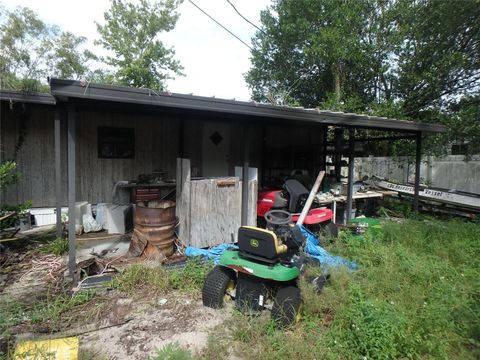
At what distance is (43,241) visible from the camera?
505 cm

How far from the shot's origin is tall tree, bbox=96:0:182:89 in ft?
66.2

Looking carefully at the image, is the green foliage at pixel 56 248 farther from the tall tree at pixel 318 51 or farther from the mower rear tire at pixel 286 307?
the tall tree at pixel 318 51

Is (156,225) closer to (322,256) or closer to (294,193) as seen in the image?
(294,193)

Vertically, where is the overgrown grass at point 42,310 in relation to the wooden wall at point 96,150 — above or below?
below

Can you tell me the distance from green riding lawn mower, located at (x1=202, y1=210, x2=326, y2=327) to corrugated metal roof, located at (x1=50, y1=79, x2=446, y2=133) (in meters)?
1.76

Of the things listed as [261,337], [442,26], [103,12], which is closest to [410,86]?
[442,26]

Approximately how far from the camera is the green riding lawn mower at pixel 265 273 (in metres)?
2.64

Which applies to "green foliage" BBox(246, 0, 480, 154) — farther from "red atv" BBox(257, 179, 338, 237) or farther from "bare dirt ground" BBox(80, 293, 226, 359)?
"bare dirt ground" BBox(80, 293, 226, 359)

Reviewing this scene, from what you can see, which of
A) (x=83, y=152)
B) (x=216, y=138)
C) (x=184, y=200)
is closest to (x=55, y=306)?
(x=184, y=200)

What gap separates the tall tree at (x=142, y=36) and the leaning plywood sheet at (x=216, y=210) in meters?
17.3

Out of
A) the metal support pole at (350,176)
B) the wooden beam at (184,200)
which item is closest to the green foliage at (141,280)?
the wooden beam at (184,200)

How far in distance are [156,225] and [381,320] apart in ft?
9.88

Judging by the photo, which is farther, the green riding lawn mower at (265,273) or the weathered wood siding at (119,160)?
the weathered wood siding at (119,160)

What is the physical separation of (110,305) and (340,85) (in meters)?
12.5
